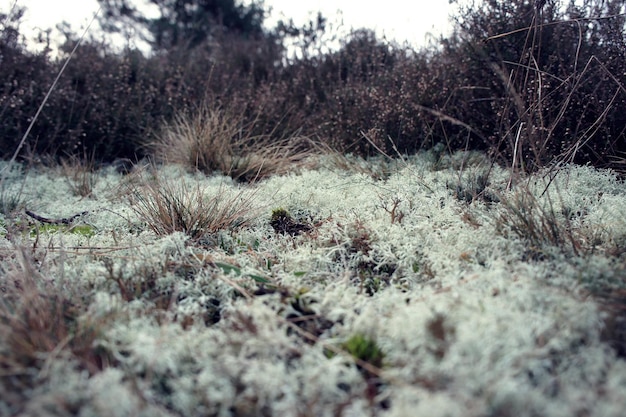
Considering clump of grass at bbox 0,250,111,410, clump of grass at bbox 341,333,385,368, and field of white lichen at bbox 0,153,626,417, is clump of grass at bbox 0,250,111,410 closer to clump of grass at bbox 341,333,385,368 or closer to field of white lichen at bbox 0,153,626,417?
field of white lichen at bbox 0,153,626,417

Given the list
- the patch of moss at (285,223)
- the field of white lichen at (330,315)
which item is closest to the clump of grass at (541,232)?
the field of white lichen at (330,315)

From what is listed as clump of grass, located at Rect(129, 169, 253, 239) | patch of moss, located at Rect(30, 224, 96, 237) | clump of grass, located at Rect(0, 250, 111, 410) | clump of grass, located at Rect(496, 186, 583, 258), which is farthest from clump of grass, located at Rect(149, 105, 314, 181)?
clump of grass, located at Rect(0, 250, 111, 410)

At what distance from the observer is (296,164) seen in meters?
3.81

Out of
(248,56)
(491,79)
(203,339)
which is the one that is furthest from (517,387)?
(248,56)

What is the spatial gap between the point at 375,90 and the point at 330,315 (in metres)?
3.10

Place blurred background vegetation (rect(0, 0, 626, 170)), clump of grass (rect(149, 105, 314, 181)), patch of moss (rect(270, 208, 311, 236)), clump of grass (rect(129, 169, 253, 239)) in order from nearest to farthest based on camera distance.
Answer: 1. clump of grass (rect(129, 169, 253, 239))
2. patch of moss (rect(270, 208, 311, 236))
3. blurred background vegetation (rect(0, 0, 626, 170))
4. clump of grass (rect(149, 105, 314, 181))

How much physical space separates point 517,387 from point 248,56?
264 inches

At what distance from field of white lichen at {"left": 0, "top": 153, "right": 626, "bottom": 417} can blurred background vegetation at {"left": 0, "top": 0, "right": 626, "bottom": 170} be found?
501 millimetres

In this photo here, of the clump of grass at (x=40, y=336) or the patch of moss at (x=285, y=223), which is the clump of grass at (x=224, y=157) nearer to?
the patch of moss at (x=285, y=223)

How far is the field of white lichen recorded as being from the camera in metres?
1.00

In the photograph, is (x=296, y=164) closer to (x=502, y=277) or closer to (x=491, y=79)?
(x=491, y=79)

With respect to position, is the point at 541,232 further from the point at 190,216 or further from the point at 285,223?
the point at 190,216

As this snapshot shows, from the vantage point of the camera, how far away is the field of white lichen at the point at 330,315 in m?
1.00

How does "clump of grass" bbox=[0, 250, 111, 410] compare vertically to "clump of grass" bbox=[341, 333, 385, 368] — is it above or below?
below
